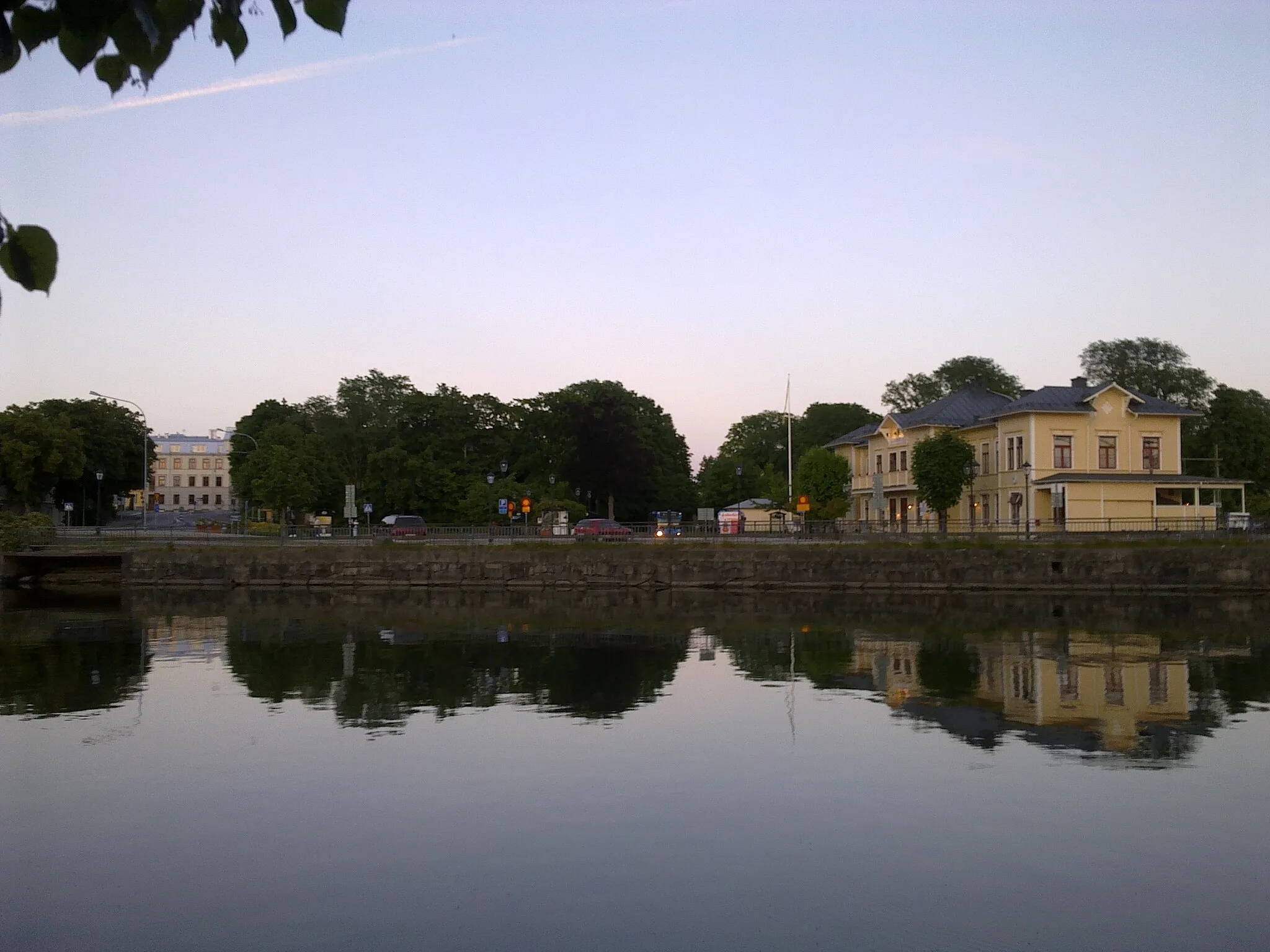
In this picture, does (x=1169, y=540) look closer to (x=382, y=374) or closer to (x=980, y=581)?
(x=980, y=581)

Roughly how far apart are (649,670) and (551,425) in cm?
7231

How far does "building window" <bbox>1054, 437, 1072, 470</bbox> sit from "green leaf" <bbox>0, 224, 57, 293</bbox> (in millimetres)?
65300

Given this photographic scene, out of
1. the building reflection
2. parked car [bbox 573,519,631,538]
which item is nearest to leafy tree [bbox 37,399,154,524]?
parked car [bbox 573,519,631,538]

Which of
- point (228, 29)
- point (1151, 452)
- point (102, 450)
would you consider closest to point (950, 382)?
point (1151, 452)

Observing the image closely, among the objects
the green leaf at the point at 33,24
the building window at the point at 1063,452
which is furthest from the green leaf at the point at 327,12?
the building window at the point at 1063,452

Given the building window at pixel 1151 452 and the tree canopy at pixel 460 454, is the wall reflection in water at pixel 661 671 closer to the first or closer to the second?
the building window at pixel 1151 452

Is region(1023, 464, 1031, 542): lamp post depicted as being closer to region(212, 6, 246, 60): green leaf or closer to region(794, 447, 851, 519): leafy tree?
region(794, 447, 851, 519): leafy tree

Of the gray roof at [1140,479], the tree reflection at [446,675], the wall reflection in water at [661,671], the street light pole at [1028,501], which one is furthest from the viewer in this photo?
the gray roof at [1140,479]

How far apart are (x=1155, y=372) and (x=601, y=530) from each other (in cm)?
6178

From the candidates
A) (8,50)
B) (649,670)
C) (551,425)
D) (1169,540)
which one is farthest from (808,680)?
(551,425)

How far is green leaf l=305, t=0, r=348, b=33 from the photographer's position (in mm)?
3746

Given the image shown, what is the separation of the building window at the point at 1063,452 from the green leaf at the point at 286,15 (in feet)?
213

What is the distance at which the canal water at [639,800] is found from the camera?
9.74 metres

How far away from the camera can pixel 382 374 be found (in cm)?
10319
